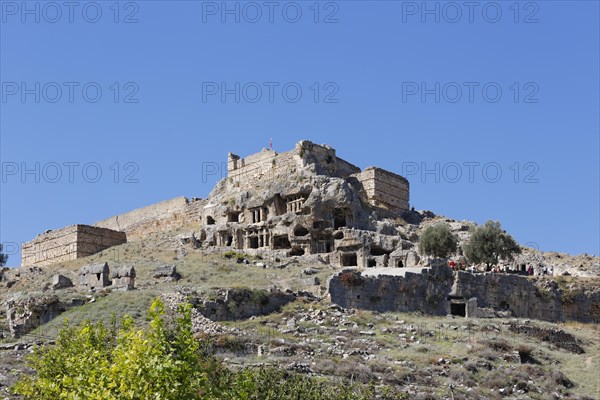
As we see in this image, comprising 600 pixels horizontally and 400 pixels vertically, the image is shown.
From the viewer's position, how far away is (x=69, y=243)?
7175cm

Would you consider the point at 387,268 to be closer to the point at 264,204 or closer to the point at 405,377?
the point at 264,204

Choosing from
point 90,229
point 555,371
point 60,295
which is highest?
point 90,229

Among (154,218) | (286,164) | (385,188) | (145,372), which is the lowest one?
(145,372)

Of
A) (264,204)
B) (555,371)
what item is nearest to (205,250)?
(264,204)

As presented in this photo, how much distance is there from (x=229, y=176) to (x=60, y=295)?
30.4m

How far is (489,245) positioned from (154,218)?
32.4 meters

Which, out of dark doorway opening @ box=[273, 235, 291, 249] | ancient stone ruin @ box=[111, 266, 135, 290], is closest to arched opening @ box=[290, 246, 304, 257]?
dark doorway opening @ box=[273, 235, 291, 249]

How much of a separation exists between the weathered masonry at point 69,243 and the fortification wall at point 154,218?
218 cm

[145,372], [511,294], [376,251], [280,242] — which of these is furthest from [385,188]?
[145,372]

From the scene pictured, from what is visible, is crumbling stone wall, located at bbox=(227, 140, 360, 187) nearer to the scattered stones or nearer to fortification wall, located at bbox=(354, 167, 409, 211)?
fortification wall, located at bbox=(354, 167, 409, 211)

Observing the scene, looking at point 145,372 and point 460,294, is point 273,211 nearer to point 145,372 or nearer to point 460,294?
point 460,294

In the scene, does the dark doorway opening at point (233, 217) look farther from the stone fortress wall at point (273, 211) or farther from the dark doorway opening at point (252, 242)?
the dark doorway opening at point (252, 242)

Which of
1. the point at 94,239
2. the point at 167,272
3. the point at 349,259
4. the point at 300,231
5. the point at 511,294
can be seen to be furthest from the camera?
the point at 94,239

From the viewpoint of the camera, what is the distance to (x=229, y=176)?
2815 inches
